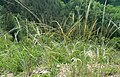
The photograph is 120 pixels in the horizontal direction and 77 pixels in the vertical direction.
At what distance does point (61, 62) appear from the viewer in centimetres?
421

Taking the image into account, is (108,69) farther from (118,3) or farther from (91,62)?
(118,3)

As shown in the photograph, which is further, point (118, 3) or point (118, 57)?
point (118, 3)

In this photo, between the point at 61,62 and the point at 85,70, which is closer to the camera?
the point at 85,70

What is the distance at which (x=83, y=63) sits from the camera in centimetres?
283

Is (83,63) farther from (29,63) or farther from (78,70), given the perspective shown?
(29,63)

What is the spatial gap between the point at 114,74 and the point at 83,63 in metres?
1.00

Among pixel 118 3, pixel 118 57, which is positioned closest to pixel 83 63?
pixel 118 57

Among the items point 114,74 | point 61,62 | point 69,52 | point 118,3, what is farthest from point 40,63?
point 118,3

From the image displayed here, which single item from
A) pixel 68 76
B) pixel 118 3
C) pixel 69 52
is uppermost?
pixel 118 3

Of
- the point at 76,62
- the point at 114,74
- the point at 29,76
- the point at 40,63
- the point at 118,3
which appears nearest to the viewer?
the point at 76,62

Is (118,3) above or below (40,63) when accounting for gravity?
above

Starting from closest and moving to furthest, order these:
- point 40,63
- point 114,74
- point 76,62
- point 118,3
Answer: point 76,62
point 114,74
point 40,63
point 118,3

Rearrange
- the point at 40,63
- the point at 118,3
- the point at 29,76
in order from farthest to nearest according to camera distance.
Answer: the point at 118,3 < the point at 40,63 < the point at 29,76

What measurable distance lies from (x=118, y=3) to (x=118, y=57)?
116 ft
